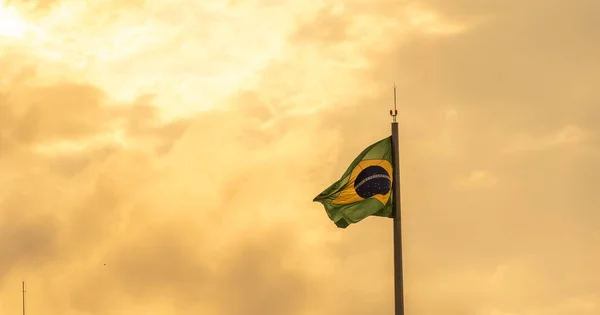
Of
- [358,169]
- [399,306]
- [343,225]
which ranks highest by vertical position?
[358,169]

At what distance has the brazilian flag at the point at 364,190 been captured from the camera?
39281 mm

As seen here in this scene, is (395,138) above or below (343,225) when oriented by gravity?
above

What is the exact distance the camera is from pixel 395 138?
1526 inches

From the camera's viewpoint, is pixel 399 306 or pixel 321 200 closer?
pixel 399 306

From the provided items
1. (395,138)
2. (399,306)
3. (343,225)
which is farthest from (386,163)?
(399,306)

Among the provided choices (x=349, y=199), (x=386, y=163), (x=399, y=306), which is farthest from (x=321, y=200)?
(x=399, y=306)

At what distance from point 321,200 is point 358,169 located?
254 centimetres

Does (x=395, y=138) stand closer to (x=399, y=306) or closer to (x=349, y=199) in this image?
(x=349, y=199)

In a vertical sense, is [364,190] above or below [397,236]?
above

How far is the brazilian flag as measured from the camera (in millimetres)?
39281

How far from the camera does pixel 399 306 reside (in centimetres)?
3678

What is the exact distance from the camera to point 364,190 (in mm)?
39688

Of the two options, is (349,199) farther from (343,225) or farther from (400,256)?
(400,256)

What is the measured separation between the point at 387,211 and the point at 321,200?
367cm
